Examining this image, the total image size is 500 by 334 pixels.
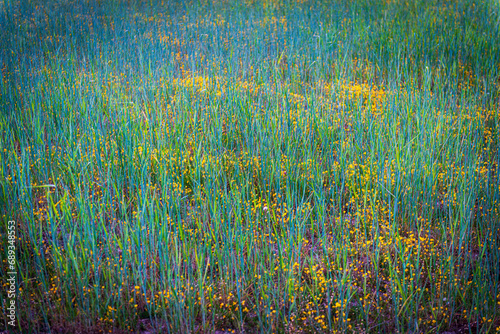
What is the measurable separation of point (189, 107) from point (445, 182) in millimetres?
2273

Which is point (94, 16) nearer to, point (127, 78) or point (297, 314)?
point (127, 78)

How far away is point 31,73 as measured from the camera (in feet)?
13.6

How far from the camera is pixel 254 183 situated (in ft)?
9.08

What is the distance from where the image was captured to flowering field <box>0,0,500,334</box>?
70.5 inches

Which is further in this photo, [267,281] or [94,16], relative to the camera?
[94,16]

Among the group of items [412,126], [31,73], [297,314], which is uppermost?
[31,73]

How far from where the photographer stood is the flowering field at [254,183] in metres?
1.79

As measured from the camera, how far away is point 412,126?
3.18 metres

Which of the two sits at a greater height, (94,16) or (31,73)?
(94,16)

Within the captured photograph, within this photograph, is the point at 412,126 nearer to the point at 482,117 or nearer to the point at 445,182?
the point at 482,117

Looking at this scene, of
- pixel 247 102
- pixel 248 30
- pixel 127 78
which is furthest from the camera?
pixel 248 30

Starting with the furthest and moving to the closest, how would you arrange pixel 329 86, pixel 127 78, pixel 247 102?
pixel 127 78 → pixel 329 86 → pixel 247 102

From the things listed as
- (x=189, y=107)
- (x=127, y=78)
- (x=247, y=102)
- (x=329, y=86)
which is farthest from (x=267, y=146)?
(x=127, y=78)

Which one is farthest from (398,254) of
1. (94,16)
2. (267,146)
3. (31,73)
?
(94,16)
